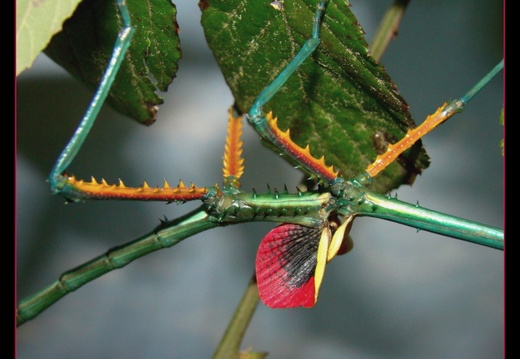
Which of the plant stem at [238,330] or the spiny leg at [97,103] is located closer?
the spiny leg at [97,103]

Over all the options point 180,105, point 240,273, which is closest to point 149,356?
point 240,273

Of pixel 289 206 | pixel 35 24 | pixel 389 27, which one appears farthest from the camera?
pixel 389 27

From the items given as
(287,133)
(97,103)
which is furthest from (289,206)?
(97,103)

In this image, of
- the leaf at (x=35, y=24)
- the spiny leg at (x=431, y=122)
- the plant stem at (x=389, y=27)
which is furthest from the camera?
the plant stem at (x=389, y=27)

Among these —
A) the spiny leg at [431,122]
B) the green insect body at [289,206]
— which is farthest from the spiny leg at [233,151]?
the spiny leg at [431,122]

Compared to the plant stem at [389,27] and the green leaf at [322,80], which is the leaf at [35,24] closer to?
the green leaf at [322,80]

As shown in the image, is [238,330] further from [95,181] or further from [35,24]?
[35,24]
